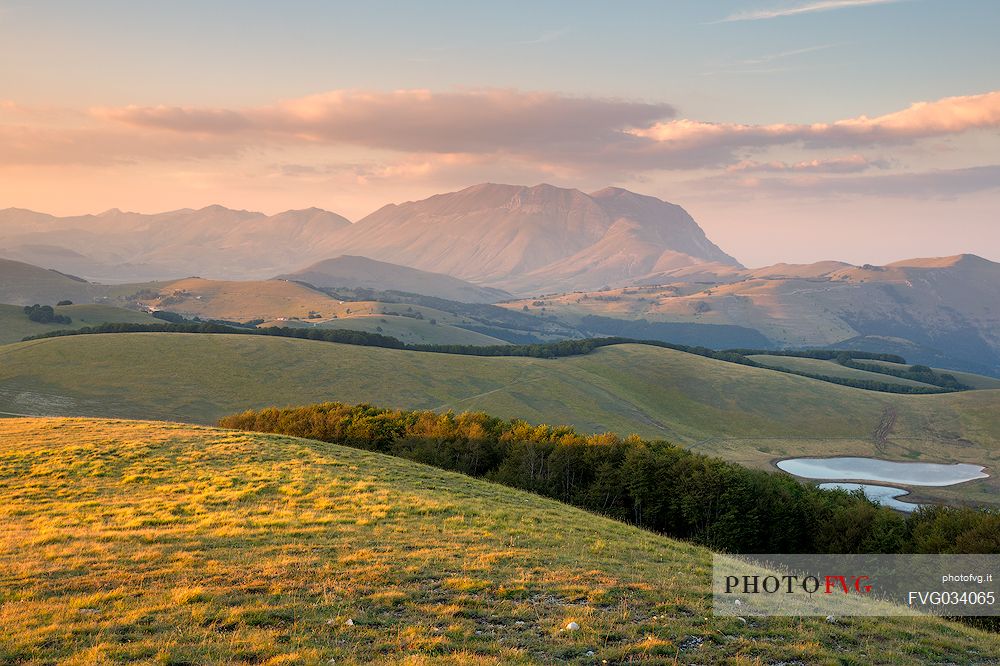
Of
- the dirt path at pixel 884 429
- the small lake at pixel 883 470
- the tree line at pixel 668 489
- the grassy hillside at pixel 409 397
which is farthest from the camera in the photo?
the dirt path at pixel 884 429

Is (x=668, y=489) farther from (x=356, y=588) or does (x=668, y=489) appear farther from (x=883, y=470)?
(x=883, y=470)

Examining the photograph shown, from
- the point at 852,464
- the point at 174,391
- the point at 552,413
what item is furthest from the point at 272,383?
the point at 852,464

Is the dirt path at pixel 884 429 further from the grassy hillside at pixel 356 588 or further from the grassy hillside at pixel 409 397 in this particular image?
the grassy hillside at pixel 356 588

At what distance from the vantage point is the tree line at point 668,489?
5606 centimetres

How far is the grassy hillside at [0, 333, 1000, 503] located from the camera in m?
144

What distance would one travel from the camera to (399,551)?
26047 mm

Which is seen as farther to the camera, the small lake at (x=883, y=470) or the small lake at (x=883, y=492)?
the small lake at (x=883, y=470)

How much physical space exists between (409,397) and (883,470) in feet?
410

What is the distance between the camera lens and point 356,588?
20.8 m

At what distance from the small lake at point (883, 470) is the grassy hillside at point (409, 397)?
437cm

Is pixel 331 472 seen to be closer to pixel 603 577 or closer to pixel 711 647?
pixel 603 577

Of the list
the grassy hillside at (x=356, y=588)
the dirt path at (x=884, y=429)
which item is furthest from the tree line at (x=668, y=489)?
the dirt path at (x=884, y=429)

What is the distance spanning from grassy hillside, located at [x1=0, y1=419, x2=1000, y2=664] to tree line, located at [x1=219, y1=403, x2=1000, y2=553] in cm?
2869

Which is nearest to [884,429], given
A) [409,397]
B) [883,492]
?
[883,492]
